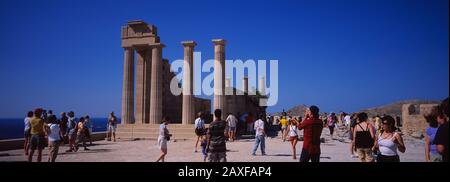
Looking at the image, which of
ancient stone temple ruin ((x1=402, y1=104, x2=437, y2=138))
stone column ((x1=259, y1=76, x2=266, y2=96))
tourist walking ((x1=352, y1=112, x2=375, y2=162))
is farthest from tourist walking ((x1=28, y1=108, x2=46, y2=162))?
stone column ((x1=259, y1=76, x2=266, y2=96))

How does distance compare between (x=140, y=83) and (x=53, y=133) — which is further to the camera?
(x=140, y=83)

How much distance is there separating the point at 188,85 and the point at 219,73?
8.18 feet

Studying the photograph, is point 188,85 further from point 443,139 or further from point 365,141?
point 443,139

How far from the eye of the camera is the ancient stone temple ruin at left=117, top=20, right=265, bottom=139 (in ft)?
77.2

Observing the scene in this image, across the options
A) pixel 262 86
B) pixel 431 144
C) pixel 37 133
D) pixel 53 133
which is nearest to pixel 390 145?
pixel 431 144

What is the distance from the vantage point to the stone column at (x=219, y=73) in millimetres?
23469

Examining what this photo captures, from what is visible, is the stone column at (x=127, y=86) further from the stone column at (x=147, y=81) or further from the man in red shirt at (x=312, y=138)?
the man in red shirt at (x=312, y=138)

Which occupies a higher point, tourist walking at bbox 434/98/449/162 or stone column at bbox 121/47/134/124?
stone column at bbox 121/47/134/124

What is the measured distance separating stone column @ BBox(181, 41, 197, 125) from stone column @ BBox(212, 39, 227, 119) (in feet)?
6.11

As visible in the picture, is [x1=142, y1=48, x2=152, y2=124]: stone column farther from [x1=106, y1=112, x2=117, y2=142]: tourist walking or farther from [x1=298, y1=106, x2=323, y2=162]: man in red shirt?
[x1=298, y1=106, x2=323, y2=162]: man in red shirt

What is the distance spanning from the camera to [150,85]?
1039 inches

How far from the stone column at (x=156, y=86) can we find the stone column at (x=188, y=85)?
1.96 meters
